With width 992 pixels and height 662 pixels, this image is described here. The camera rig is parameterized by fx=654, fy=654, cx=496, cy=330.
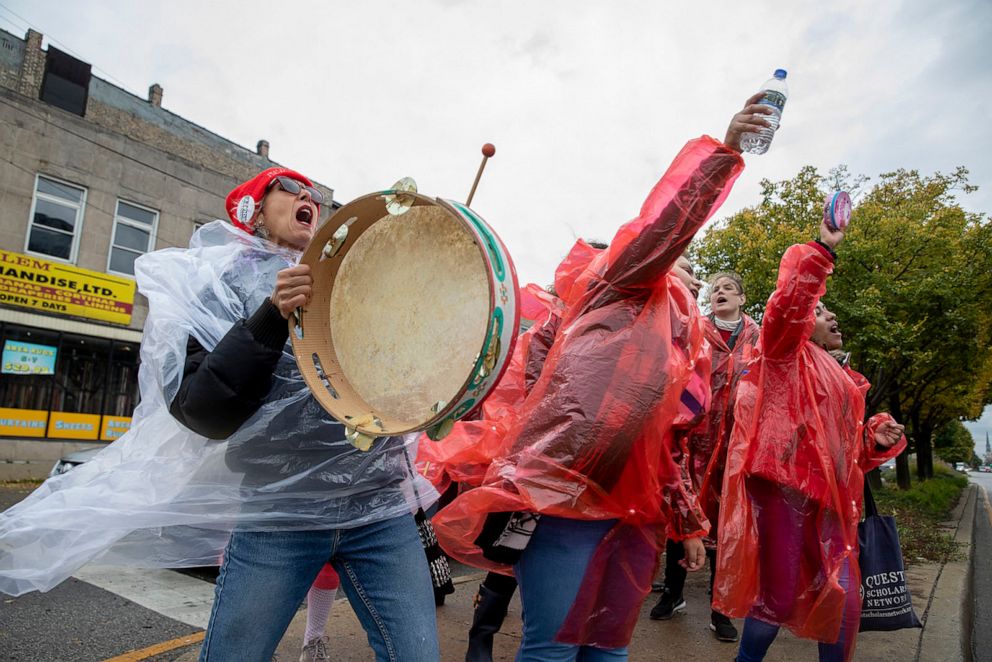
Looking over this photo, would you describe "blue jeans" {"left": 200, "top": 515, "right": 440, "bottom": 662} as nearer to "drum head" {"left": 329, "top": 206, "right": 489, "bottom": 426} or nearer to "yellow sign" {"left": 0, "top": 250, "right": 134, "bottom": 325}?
"drum head" {"left": 329, "top": 206, "right": 489, "bottom": 426}

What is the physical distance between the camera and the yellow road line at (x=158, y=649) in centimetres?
304

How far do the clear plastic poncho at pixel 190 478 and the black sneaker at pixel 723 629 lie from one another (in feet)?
8.94

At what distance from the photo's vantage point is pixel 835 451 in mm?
2713

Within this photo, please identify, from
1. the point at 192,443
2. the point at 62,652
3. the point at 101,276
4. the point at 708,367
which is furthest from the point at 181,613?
the point at 101,276

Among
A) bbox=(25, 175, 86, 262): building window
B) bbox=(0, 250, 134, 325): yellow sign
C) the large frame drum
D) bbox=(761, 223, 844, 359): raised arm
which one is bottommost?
the large frame drum

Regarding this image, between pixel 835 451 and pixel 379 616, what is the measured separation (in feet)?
6.49

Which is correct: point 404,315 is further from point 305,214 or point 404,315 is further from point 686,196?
point 686,196

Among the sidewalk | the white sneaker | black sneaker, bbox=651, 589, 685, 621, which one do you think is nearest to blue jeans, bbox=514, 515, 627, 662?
the white sneaker

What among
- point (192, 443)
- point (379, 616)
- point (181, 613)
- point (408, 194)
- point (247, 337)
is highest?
point (408, 194)

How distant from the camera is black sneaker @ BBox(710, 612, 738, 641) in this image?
3.80 m

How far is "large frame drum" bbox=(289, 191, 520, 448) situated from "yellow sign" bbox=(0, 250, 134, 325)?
1286 centimetres

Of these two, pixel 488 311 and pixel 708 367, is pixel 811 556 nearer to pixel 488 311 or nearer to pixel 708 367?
pixel 708 367

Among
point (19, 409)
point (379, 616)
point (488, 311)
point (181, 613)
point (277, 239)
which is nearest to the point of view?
point (488, 311)

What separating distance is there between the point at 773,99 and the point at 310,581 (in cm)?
186
